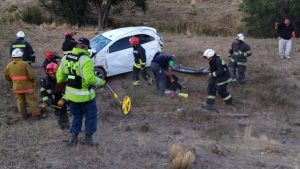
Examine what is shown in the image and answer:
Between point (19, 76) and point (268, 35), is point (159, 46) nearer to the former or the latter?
point (19, 76)

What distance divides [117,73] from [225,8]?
23.6 meters

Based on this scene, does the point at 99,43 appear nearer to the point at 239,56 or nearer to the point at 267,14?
the point at 239,56

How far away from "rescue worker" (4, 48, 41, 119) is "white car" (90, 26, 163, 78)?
12.8ft

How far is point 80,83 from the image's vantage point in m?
8.95

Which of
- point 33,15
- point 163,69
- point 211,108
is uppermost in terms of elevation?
point 163,69

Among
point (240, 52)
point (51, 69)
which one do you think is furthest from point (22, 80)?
point (240, 52)

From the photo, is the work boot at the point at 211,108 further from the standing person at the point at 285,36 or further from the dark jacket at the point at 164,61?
the standing person at the point at 285,36

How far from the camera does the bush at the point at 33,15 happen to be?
3166 cm

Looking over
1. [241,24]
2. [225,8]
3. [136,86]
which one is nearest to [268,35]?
[241,24]

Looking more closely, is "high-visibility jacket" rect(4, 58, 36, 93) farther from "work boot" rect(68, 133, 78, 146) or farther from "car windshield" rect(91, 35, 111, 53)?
"car windshield" rect(91, 35, 111, 53)

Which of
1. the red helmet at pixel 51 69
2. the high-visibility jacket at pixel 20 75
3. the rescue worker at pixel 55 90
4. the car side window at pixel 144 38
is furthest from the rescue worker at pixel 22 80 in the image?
the car side window at pixel 144 38

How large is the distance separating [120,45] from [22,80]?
5150 mm

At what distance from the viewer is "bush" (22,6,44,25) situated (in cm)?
3166

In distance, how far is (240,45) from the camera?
15594 mm
